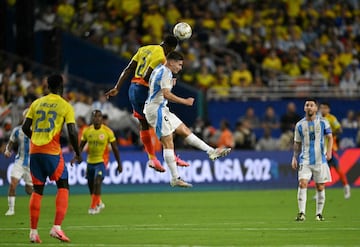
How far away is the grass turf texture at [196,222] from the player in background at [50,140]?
425 millimetres

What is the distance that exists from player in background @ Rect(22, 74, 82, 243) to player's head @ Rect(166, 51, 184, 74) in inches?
130

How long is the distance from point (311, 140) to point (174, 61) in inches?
139

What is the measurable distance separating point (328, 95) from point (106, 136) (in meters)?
13.2

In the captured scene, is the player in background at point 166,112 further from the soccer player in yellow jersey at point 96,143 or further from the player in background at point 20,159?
the soccer player in yellow jersey at point 96,143

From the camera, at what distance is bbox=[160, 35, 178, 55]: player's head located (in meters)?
18.7

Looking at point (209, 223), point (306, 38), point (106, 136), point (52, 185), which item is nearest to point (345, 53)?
point (306, 38)

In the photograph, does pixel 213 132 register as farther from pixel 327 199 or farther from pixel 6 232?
pixel 6 232

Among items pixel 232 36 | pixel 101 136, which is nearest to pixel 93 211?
pixel 101 136

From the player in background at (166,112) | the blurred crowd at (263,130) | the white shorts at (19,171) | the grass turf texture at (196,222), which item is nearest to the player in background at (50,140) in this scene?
the grass turf texture at (196,222)

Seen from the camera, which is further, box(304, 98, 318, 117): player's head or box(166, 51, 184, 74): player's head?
box(304, 98, 318, 117): player's head

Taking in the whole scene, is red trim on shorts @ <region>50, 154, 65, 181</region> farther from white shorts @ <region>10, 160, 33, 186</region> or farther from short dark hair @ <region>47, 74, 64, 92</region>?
white shorts @ <region>10, 160, 33, 186</region>

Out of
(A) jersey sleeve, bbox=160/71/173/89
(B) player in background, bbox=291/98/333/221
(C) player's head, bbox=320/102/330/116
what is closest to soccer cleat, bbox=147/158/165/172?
(A) jersey sleeve, bbox=160/71/173/89

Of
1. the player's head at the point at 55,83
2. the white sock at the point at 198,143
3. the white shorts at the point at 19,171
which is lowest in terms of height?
the white shorts at the point at 19,171

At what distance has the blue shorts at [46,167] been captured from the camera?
625 inches
